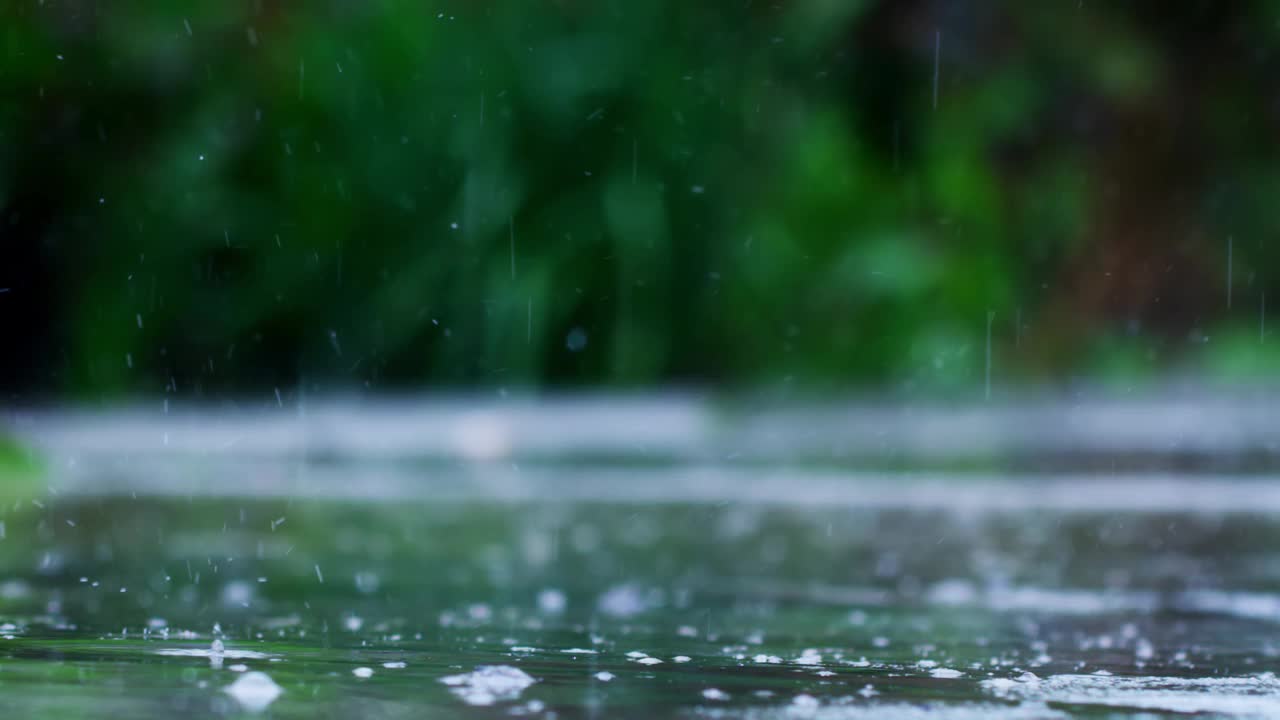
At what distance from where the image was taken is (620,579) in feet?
8.25

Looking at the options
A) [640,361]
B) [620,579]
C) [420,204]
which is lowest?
[620,579]

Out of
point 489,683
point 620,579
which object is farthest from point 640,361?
point 489,683

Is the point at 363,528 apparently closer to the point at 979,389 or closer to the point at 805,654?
the point at 805,654

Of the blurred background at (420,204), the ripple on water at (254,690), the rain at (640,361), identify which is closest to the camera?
the ripple on water at (254,690)

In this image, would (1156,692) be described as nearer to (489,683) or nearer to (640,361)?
(489,683)

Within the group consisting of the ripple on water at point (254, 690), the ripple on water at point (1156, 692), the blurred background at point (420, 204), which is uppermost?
the blurred background at point (420, 204)

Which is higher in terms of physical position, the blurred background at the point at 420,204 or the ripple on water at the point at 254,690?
the blurred background at the point at 420,204

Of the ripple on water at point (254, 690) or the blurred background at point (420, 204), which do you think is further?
the blurred background at point (420, 204)

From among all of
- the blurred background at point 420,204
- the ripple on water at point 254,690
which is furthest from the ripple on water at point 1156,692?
the blurred background at point 420,204

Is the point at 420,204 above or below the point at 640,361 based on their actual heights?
above

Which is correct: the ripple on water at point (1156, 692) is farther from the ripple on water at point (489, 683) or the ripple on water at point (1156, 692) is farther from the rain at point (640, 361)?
the ripple on water at point (489, 683)

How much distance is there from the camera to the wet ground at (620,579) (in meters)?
1.32

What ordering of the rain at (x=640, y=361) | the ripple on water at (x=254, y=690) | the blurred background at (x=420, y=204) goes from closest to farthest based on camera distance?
1. the ripple on water at (x=254, y=690)
2. the rain at (x=640, y=361)
3. the blurred background at (x=420, y=204)

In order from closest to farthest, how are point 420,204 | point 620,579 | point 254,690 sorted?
point 254,690 < point 620,579 < point 420,204
